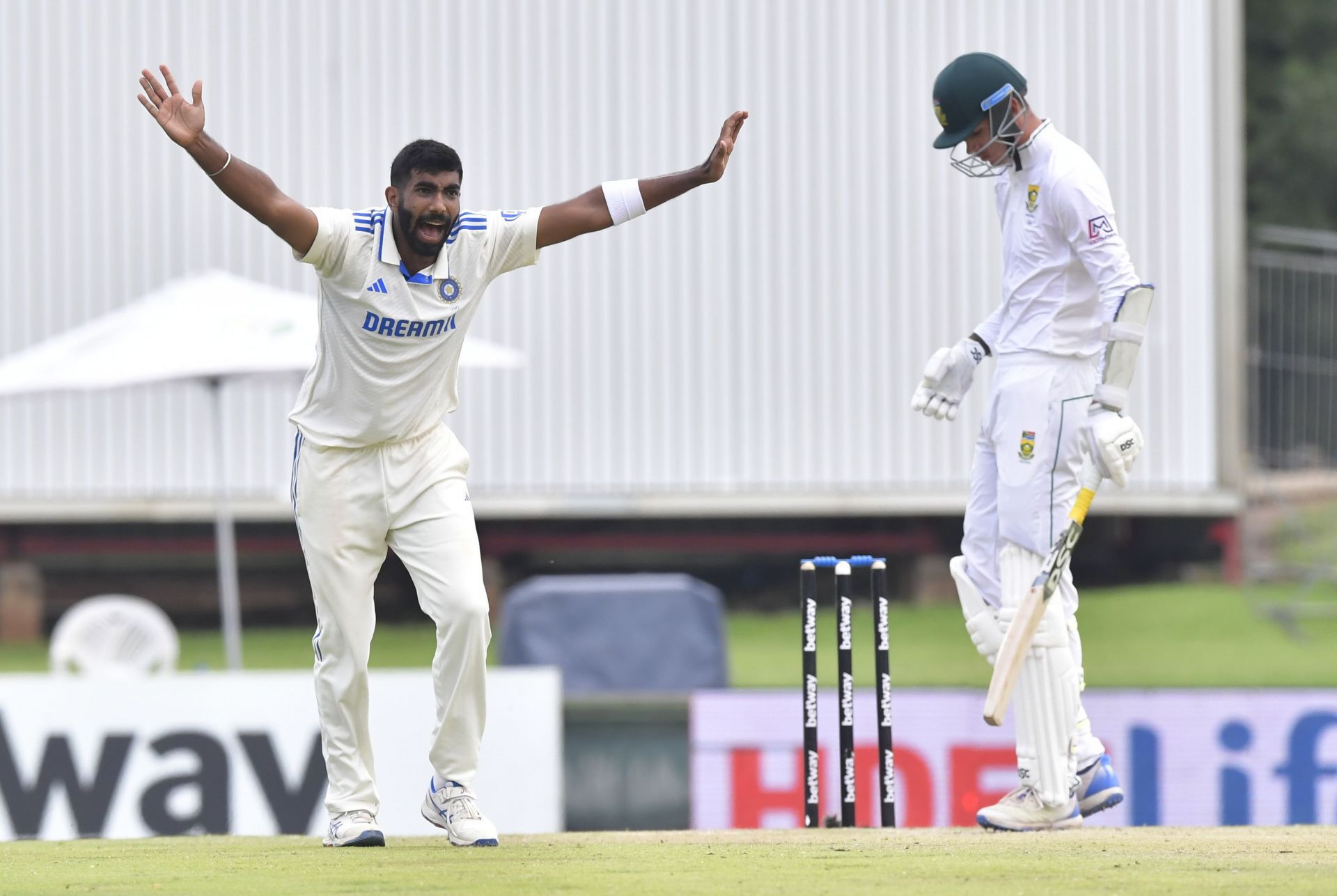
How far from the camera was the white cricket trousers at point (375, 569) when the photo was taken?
5.15 meters

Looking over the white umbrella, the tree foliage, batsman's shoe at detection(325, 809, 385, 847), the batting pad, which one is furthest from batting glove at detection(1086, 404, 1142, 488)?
the tree foliage

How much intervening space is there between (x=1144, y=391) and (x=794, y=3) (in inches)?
145

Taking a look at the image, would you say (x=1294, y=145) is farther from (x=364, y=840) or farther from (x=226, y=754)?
(x=364, y=840)

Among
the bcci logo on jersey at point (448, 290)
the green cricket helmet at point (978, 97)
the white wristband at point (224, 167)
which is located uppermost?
the green cricket helmet at point (978, 97)

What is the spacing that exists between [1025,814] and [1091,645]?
8759 millimetres

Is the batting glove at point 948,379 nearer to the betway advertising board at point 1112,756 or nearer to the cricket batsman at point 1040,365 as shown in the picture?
the cricket batsman at point 1040,365

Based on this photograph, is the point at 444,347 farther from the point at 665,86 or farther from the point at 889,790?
the point at 665,86

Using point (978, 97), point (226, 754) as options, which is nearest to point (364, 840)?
point (978, 97)

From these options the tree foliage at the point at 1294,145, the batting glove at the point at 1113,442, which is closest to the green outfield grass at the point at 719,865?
the batting glove at the point at 1113,442

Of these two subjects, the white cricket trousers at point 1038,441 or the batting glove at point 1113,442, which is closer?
the batting glove at point 1113,442

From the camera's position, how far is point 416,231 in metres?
4.98

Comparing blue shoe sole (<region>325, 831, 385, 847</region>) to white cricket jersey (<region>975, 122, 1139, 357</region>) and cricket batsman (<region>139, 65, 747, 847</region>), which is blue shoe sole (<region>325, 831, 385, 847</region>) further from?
white cricket jersey (<region>975, 122, 1139, 357</region>)

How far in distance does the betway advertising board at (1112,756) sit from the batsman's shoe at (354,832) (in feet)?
11.5

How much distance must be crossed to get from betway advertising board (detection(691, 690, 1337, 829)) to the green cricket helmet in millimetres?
3427
